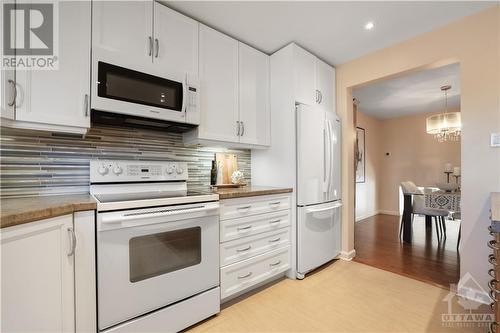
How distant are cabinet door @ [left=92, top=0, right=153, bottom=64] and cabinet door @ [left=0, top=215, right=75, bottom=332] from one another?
112 centimetres

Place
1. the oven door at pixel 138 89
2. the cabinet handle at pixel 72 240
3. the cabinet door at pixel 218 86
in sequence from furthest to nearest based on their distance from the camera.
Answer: the cabinet door at pixel 218 86
the oven door at pixel 138 89
the cabinet handle at pixel 72 240

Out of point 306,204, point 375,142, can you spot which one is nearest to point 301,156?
point 306,204

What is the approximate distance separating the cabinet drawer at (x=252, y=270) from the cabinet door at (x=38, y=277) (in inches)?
37.3

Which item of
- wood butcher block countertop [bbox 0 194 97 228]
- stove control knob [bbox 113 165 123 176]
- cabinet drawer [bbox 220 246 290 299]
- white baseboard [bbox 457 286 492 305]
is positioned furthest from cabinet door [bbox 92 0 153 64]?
white baseboard [bbox 457 286 492 305]

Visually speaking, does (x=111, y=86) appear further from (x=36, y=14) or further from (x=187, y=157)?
(x=187, y=157)

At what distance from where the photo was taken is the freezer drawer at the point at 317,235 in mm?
2229

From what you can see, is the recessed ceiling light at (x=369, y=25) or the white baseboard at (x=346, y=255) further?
the white baseboard at (x=346, y=255)

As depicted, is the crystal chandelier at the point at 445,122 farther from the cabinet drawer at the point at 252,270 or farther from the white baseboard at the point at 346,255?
the cabinet drawer at the point at 252,270

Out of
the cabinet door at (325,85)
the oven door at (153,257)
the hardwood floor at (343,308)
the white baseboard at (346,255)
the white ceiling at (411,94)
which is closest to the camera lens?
the oven door at (153,257)

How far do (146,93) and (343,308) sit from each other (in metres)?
2.21

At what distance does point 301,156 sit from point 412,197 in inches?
94.4

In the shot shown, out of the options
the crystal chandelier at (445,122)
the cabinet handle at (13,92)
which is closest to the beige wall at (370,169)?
the crystal chandelier at (445,122)

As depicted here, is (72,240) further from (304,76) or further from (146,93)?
(304,76)

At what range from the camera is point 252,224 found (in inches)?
75.7
